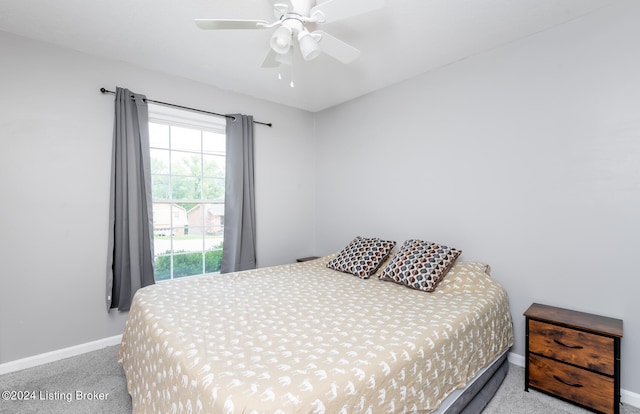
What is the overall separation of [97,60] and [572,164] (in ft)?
12.7

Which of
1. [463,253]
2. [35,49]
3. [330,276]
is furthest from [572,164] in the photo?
[35,49]

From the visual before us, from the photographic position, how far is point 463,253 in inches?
106

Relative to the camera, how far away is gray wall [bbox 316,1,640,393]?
1.92 meters

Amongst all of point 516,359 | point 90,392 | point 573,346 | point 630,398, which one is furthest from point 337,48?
point 630,398

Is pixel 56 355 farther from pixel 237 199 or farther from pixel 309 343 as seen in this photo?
pixel 309 343

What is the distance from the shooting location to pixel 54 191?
7.92ft

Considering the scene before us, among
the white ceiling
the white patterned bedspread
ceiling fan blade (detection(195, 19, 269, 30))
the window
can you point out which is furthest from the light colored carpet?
the white ceiling

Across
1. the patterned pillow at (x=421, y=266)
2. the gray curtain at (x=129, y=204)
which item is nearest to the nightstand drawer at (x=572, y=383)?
the patterned pillow at (x=421, y=266)

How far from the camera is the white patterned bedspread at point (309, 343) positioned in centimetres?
107

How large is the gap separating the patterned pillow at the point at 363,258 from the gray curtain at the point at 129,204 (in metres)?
1.81

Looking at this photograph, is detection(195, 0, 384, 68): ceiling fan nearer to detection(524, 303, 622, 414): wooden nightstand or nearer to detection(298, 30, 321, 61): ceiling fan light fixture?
detection(298, 30, 321, 61): ceiling fan light fixture

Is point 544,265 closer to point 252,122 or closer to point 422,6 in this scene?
point 422,6

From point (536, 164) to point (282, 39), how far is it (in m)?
2.04

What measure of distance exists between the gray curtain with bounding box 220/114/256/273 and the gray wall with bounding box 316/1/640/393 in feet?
5.10
